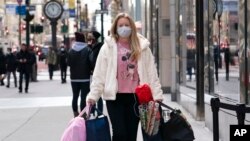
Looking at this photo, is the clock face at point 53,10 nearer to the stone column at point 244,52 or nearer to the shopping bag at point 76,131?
the stone column at point 244,52

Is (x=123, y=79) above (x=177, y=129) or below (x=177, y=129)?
above

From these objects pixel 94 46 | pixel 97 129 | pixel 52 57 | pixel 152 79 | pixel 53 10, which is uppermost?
pixel 53 10

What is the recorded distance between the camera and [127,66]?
7398 millimetres

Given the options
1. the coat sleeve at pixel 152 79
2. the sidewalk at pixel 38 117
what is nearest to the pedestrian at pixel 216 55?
the sidewalk at pixel 38 117

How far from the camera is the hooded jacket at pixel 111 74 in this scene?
24.0ft

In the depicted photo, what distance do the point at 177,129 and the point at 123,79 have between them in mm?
972

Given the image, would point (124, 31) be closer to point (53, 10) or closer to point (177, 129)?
point (177, 129)

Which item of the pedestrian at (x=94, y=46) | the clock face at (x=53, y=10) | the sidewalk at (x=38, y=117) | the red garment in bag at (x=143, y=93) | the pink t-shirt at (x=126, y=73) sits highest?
the clock face at (x=53, y=10)

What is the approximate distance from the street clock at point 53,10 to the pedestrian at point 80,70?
24.9 metres

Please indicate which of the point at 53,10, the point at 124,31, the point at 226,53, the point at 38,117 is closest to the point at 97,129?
the point at 124,31

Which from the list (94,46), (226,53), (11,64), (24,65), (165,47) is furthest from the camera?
(11,64)

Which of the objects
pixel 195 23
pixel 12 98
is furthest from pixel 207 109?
pixel 12 98

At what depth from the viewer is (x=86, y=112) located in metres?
7.01

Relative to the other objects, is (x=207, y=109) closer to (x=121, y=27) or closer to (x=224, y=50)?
(x=224, y=50)
